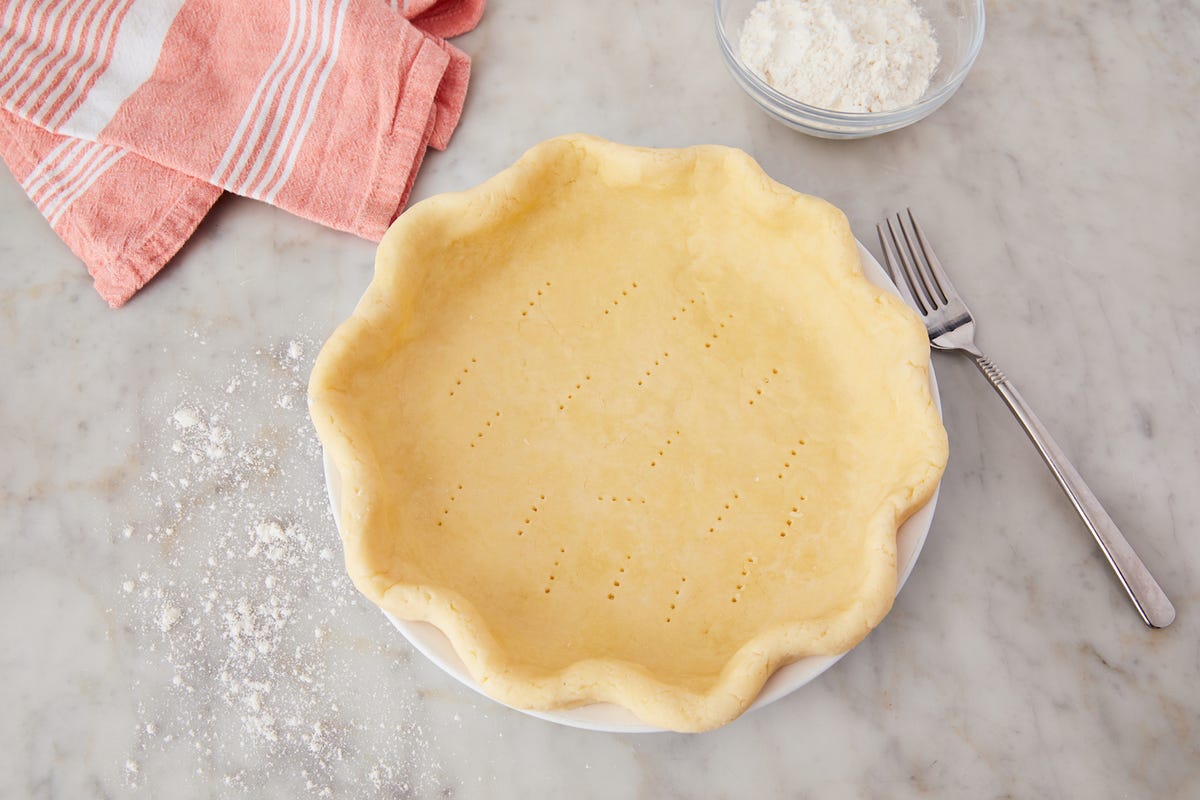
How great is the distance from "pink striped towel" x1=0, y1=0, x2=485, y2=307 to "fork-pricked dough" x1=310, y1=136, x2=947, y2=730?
1.36ft

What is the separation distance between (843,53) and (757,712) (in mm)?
1372

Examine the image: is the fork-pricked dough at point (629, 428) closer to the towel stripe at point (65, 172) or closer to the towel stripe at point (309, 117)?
the towel stripe at point (309, 117)

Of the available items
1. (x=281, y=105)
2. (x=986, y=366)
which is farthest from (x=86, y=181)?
(x=986, y=366)

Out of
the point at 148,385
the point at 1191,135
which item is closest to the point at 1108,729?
the point at 1191,135

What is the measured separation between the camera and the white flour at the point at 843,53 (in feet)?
6.28

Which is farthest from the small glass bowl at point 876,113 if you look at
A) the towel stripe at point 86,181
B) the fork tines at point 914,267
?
the towel stripe at point 86,181

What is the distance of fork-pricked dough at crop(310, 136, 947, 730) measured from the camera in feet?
5.02

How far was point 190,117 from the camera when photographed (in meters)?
2.00

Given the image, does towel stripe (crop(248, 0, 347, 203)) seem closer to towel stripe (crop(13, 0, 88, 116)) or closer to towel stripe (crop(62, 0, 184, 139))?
towel stripe (crop(62, 0, 184, 139))

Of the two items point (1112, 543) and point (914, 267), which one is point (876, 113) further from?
point (1112, 543)

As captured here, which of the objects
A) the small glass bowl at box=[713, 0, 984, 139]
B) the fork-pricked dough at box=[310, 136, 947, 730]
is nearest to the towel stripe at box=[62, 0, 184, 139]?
the fork-pricked dough at box=[310, 136, 947, 730]

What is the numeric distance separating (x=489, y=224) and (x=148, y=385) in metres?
0.86

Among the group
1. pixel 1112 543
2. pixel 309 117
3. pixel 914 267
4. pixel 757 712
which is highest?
pixel 309 117

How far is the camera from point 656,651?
5.14 ft
